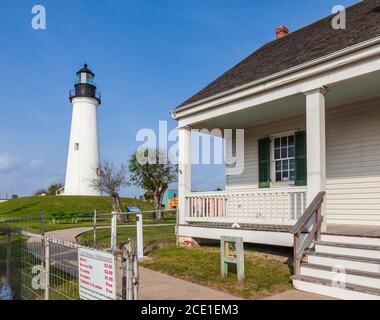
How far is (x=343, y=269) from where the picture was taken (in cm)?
566

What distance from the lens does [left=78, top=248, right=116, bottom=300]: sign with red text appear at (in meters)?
3.42

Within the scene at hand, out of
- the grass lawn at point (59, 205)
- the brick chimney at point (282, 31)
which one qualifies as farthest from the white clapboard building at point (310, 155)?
the grass lawn at point (59, 205)

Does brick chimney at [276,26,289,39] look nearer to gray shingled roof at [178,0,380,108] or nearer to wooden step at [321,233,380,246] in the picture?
gray shingled roof at [178,0,380,108]

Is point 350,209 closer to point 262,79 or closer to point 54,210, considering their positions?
point 262,79

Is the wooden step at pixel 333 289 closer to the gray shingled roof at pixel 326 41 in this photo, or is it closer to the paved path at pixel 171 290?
the paved path at pixel 171 290

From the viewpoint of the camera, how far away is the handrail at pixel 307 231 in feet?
19.6

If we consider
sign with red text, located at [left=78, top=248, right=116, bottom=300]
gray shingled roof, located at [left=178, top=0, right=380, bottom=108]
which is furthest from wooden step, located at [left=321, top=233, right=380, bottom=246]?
sign with red text, located at [left=78, top=248, right=116, bottom=300]

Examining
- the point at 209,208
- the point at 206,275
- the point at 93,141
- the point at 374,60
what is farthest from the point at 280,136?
the point at 93,141

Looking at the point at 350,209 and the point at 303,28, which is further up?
the point at 303,28

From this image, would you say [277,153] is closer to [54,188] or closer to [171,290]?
[171,290]

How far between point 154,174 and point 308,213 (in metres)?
20.1

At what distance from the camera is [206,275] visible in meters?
6.76

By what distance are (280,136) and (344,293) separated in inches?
249

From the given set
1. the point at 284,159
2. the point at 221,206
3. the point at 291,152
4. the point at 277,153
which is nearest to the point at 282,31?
the point at 277,153
